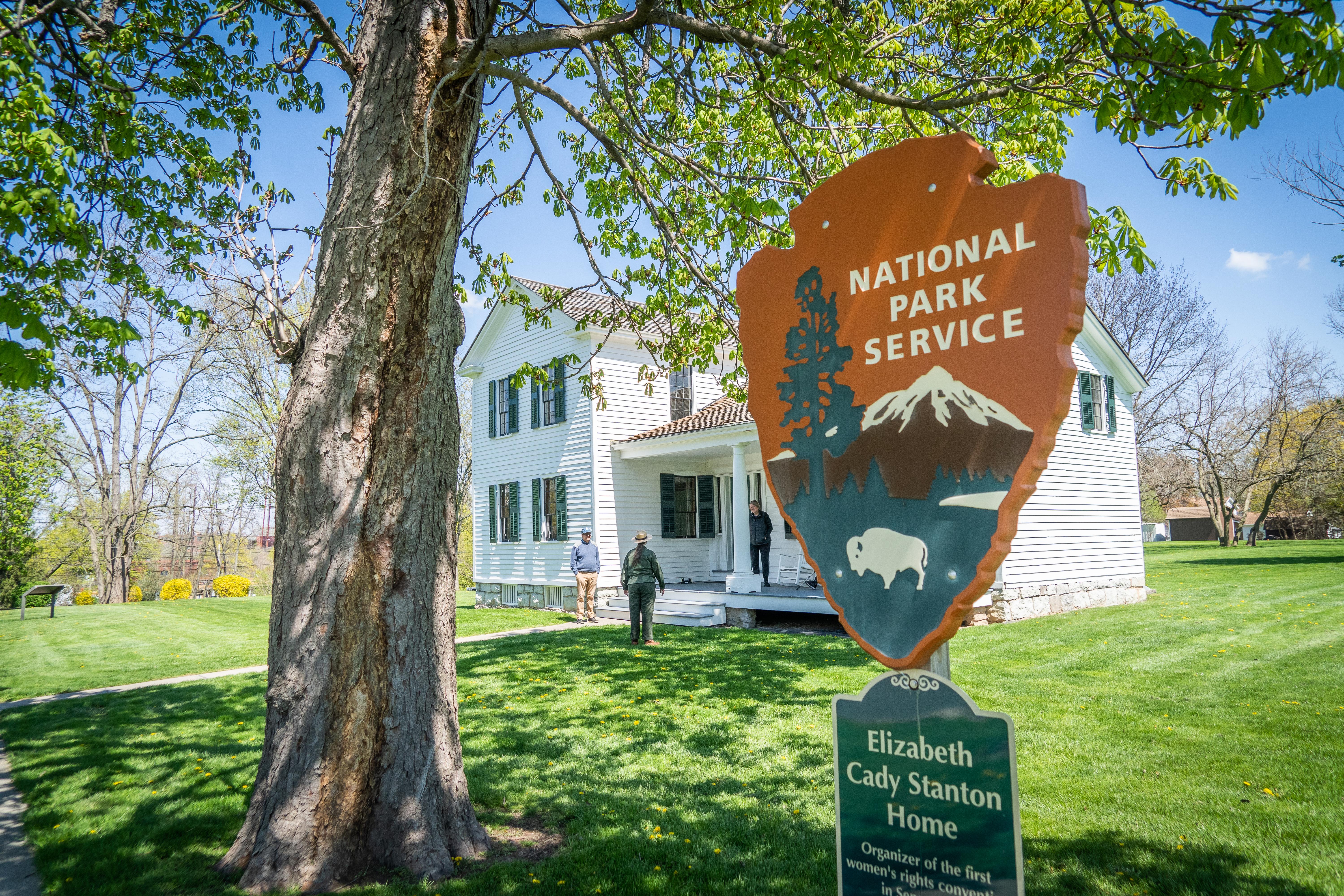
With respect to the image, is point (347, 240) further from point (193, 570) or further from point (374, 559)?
point (193, 570)

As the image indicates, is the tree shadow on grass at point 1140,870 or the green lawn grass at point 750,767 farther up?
the tree shadow on grass at point 1140,870

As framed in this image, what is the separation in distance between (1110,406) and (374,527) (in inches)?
689

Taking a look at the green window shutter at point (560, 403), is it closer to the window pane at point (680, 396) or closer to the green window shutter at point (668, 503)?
the window pane at point (680, 396)

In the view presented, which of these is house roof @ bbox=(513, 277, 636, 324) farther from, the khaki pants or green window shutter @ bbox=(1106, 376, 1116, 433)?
green window shutter @ bbox=(1106, 376, 1116, 433)

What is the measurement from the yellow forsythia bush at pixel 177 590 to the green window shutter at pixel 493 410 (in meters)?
16.9

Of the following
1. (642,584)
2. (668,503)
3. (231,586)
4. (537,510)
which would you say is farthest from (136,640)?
(231,586)

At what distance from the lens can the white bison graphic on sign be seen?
7.27 feet

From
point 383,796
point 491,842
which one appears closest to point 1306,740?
point 491,842

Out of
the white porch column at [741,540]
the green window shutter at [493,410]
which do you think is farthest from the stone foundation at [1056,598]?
the green window shutter at [493,410]

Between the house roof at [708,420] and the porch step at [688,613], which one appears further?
the house roof at [708,420]

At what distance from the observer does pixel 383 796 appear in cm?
416

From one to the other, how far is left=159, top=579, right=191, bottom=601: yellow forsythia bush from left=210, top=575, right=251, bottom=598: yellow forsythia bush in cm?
91

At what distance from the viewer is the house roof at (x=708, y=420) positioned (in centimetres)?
1590

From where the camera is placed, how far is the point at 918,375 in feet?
7.52
